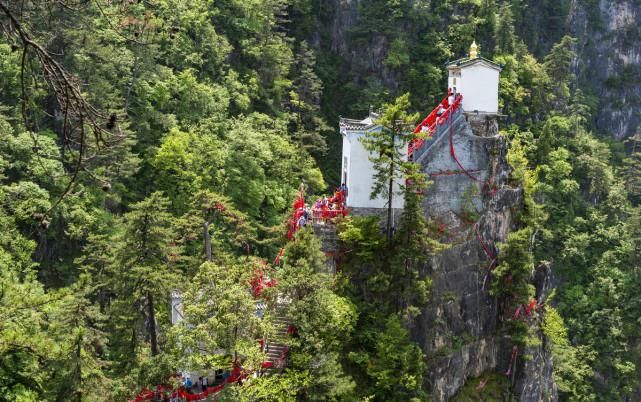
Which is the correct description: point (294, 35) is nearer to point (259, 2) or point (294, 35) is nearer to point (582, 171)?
point (259, 2)

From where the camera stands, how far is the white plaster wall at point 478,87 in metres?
34.8

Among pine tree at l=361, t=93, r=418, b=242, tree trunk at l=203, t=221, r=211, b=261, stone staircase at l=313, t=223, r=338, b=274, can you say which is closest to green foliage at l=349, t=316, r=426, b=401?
stone staircase at l=313, t=223, r=338, b=274

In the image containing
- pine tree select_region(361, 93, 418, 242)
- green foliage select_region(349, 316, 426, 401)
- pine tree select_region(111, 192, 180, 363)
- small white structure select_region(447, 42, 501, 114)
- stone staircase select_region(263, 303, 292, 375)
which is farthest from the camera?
small white structure select_region(447, 42, 501, 114)

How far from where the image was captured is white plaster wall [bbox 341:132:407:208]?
3023cm

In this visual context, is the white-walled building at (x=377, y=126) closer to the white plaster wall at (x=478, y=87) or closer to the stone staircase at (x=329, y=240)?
the white plaster wall at (x=478, y=87)

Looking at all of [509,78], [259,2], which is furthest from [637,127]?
[259,2]

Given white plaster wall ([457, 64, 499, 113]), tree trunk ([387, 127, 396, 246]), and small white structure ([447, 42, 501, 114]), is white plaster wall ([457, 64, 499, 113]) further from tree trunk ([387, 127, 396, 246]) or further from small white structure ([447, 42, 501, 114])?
tree trunk ([387, 127, 396, 246])

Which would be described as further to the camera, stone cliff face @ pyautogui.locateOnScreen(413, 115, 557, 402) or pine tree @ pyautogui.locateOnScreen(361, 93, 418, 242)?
stone cliff face @ pyautogui.locateOnScreen(413, 115, 557, 402)

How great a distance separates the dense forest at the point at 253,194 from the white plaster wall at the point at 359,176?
1245 mm

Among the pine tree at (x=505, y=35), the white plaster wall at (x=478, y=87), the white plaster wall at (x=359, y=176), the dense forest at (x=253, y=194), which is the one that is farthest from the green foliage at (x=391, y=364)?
the pine tree at (x=505, y=35)

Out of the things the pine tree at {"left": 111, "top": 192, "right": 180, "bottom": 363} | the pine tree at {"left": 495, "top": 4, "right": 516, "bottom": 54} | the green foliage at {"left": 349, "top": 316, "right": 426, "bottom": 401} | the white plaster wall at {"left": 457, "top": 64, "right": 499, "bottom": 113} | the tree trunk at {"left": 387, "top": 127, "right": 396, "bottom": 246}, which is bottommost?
the green foliage at {"left": 349, "top": 316, "right": 426, "bottom": 401}

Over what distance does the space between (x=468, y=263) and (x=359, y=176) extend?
21.3 feet

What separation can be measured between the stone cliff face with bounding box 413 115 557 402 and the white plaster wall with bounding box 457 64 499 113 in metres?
0.56

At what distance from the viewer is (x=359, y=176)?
30.4 metres
